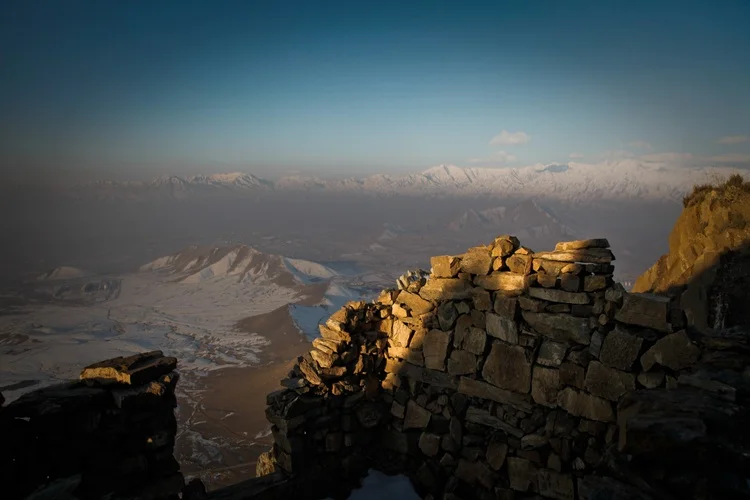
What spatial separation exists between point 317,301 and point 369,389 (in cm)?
12602

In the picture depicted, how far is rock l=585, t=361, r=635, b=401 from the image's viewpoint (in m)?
6.86

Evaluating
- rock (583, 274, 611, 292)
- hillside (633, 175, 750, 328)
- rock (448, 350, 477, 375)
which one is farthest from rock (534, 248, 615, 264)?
hillside (633, 175, 750, 328)

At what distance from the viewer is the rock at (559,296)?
7547mm

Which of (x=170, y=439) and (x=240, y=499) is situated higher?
(x=170, y=439)

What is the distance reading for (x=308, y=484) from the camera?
8.97m

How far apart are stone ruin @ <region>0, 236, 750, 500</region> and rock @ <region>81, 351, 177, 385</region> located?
0.07 feet

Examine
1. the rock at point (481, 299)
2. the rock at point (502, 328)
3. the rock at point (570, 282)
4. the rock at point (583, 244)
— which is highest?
the rock at point (583, 244)

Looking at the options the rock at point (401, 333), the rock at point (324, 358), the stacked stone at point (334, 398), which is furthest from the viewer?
the rock at point (401, 333)

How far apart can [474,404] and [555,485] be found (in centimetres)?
198

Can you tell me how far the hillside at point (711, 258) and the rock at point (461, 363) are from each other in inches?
379

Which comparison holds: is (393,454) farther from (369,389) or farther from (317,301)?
(317,301)

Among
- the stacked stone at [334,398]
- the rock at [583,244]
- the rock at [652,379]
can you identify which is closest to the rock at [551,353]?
the rock at [652,379]

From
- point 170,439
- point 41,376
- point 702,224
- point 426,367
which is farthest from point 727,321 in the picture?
point 41,376

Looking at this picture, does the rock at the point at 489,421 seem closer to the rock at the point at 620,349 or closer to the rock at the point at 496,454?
the rock at the point at 496,454
